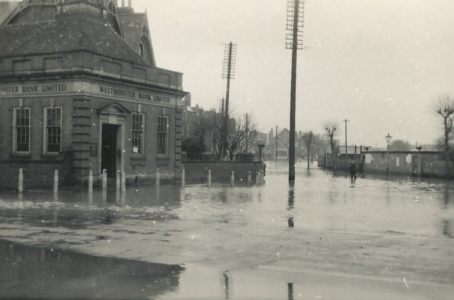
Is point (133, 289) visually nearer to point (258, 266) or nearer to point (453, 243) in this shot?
point (258, 266)

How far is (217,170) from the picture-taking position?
37.6 metres

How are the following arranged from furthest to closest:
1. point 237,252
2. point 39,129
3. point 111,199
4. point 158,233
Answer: point 39,129
point 111,199
point 158,233
point 237,252

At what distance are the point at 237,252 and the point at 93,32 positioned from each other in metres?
21.5

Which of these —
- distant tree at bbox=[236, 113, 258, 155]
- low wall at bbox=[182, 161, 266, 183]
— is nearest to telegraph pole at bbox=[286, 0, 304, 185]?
low wall at bbox=[182, 161, 266, 183]

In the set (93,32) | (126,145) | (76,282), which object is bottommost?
(76,282)

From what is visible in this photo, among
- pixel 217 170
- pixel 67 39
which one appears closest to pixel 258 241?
pixel 67 39

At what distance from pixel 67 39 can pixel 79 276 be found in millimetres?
21715

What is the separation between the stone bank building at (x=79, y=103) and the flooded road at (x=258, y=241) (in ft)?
18.7

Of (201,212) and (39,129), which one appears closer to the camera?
(201,212)

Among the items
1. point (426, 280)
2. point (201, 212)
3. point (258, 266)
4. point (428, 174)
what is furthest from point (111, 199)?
point (428, 174)

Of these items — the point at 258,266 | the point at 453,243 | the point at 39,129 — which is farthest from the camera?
the point at 39,129

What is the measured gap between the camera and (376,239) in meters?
11.1

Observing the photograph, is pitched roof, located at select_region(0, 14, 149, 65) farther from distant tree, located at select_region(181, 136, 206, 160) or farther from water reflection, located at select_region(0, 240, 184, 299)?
distant tree, located at select_region(181, 136, 206, 160)

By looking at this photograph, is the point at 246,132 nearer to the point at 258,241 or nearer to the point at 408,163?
the point at 408,163
